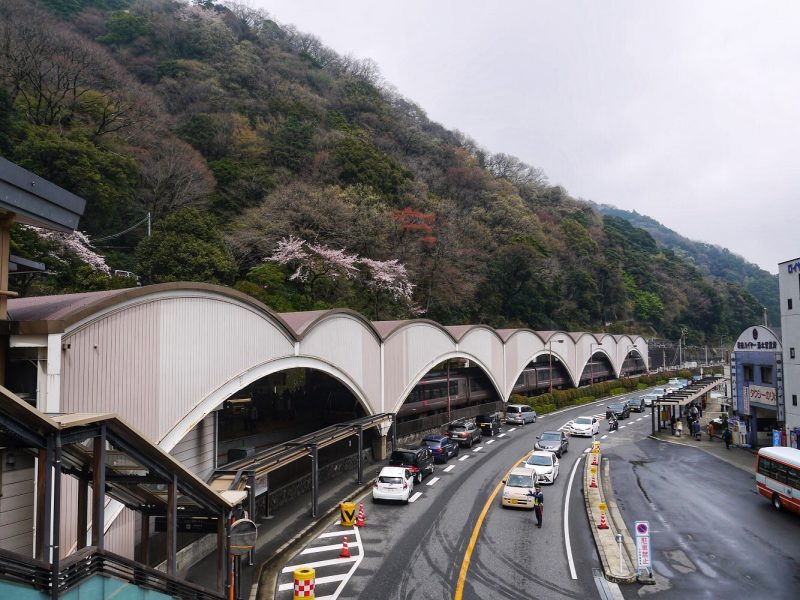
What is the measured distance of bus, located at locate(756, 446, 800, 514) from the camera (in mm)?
18656

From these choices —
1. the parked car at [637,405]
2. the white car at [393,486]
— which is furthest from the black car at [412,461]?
the parked car at [637,405]

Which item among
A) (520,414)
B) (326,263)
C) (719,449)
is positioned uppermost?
(326,263)

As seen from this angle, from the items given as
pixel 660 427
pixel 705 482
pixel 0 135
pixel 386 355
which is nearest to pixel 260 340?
pixel 386 355

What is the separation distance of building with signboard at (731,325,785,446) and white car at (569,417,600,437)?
349 inches

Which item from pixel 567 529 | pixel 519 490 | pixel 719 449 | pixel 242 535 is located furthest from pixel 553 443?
pixel 242 535

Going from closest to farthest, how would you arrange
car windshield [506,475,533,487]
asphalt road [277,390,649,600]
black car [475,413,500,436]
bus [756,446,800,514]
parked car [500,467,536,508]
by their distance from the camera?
1. asphalt road [277,390,649,600]
2. bus [756,446,800,514]
3. parked car [500,467,536,508]
4. car windshield [506,475,533,487]
5. black car [475,413,500,436]

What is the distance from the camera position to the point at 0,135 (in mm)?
33969

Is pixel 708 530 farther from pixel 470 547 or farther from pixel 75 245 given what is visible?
pixel 75 245

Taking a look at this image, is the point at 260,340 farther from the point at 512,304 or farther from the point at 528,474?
the point at 512,304

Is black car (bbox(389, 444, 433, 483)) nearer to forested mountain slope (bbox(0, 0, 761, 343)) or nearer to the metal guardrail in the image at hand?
forested mountain slope (bbox(0, 0, 761, 343))

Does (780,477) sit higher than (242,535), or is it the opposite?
(242,535)

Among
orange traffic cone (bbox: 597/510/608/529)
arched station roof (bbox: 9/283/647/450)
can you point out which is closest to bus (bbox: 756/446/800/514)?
orange traffic cone (bbox: 597/510/608/529)

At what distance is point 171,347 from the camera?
14086 mm

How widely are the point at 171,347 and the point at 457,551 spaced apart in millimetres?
10121
